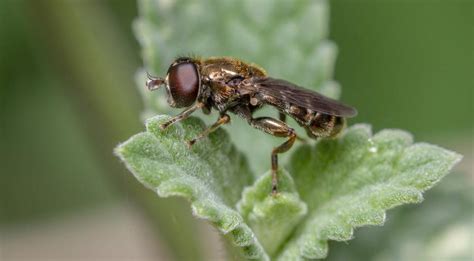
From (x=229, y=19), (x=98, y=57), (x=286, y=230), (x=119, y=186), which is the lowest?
(x=119, y=186)

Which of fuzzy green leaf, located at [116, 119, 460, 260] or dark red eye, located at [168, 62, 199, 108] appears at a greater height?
dark red eye, located at [168, 62, 199, 108]

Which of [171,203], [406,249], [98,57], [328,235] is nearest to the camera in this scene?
[328,235]

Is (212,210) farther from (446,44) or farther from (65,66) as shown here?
(446,44)

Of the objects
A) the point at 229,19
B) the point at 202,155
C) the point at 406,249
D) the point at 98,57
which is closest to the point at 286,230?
the point at 202,155

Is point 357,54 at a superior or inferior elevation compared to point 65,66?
inferior

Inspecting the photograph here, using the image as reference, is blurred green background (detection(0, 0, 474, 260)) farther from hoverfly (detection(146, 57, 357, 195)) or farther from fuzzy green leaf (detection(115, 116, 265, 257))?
fuzzy green leaf (detection(115, 116, 265, 257))

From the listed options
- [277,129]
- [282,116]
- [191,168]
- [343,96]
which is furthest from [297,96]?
[343,96]

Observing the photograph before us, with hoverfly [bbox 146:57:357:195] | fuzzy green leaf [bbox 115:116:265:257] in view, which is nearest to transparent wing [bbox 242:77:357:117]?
hoverfly [bbox 146:57:357:195]

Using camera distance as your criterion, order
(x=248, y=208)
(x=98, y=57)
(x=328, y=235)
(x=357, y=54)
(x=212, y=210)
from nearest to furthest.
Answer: (x=212, y=210) < (x=328, y=235) < (x=248, y=208) < (x=98, y=57) < (x=357, y=54)
